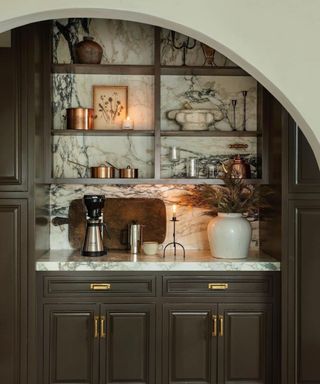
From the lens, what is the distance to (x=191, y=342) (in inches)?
136

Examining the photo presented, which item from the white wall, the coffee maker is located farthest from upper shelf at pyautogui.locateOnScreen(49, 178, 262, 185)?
the white wall

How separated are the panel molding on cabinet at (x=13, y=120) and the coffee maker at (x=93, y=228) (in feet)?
1.65

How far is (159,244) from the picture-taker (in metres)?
4.03

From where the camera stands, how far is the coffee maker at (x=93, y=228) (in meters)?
3.65

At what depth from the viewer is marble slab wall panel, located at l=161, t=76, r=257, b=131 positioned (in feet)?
13.1

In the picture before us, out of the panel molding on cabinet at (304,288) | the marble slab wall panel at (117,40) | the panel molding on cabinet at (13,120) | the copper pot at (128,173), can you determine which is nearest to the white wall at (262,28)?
the panel molding on cabinet at (13,120)

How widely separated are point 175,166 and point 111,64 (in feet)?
2.98

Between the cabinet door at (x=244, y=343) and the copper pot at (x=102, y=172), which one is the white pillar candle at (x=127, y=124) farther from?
the cabinet door at (x=244, y=343)

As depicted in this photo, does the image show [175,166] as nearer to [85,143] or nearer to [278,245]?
[85,143]

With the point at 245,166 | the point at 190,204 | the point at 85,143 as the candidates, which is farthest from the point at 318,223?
the point at 85,143

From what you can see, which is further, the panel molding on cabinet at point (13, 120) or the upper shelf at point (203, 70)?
the upper shelf at point (203, 70)

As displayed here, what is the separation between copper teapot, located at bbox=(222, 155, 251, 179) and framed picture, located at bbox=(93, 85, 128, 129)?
35.2 inches

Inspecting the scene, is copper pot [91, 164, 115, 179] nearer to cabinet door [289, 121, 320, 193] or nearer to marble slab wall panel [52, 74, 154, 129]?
marble slab wall panel [52, 74, 154, 129]

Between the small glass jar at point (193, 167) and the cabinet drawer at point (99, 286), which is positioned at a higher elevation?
the small glass jar at point (193, 167)
